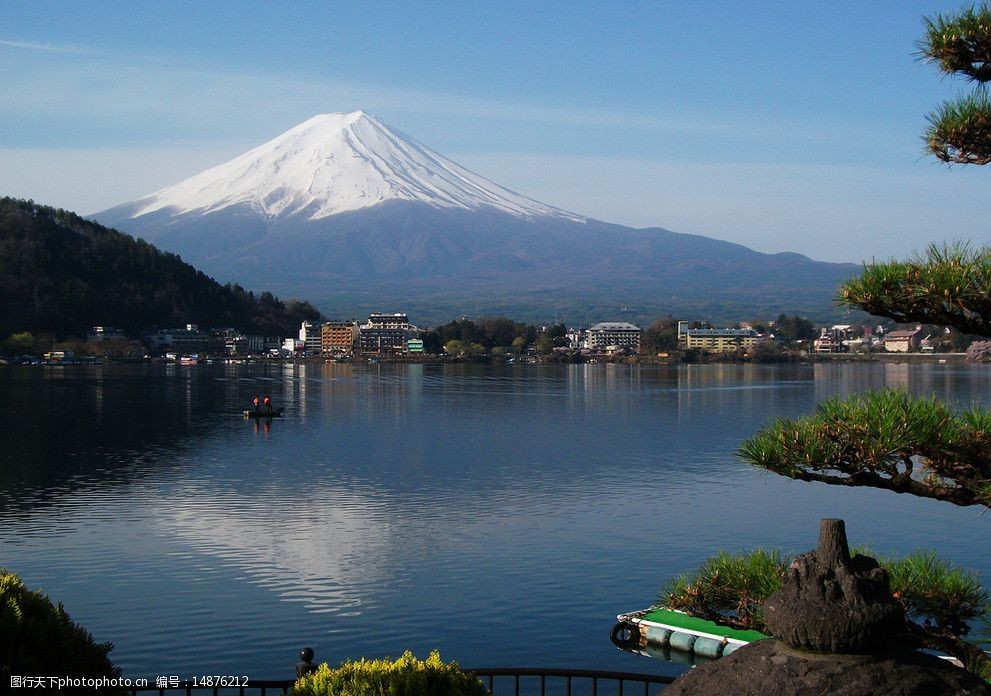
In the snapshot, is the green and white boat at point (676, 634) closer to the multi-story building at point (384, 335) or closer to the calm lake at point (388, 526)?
the calm lake at point (388, 526)

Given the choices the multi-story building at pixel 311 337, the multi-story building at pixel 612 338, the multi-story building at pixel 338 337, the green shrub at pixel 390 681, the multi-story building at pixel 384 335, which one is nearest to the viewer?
the green shrub at pixel 390 681

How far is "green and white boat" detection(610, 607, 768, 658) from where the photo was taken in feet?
35.9

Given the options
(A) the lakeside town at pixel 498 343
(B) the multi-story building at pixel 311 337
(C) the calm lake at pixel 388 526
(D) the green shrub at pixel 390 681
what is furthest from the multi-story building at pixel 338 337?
(D) the green shrub at pixel 390 681

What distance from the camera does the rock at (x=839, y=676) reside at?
278 centimetres

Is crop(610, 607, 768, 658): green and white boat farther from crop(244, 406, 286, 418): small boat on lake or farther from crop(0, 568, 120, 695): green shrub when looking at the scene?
crop(244, 406, 286, 418): small boat on lake

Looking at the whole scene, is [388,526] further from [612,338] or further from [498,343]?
[612,338]

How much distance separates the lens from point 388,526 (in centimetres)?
1831

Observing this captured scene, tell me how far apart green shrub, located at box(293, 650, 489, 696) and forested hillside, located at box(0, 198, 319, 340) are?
9106 cm

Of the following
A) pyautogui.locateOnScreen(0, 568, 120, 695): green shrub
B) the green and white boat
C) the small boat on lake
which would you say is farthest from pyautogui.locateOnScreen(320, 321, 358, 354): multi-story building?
pyautogui.locateOnScreen(0, 568, 120, 695): green shrub

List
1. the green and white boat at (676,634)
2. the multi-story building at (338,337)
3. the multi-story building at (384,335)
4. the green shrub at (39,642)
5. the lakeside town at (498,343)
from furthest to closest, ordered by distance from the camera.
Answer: the multi-story building at (338,337) < the multi-story building at (384,335) < the lakeside town at (498,343) < the green and white boat at (676,634) < the green shrub at (39,642)

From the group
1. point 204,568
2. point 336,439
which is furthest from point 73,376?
point 204,568

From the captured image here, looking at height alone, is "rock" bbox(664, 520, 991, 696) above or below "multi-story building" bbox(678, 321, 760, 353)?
below

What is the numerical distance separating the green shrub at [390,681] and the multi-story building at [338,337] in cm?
11050

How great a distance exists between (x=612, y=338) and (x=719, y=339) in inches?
473
